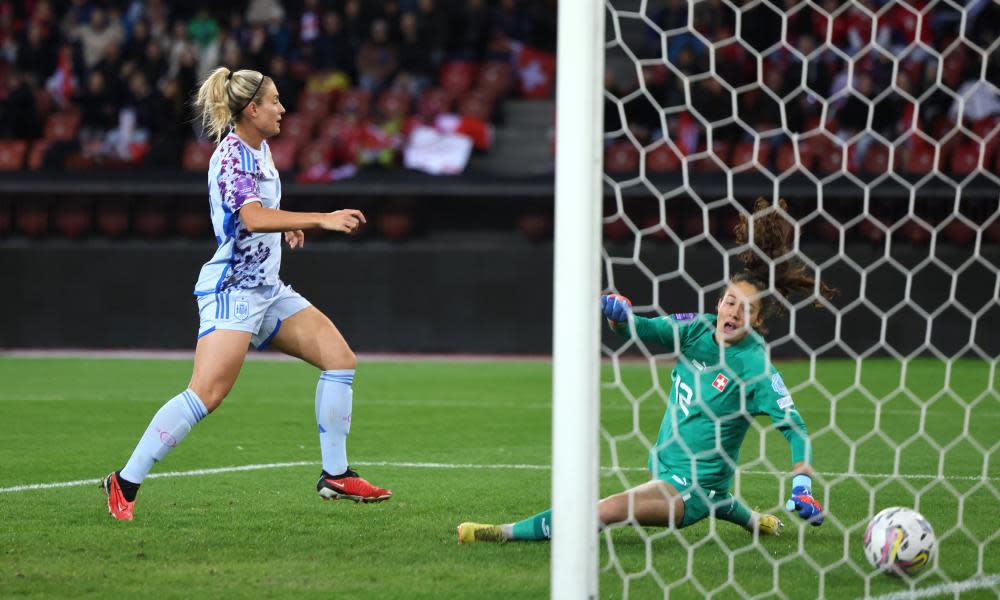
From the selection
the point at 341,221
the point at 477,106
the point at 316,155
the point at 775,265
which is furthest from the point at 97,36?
the point at 775,265

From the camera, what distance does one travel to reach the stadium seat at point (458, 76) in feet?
51.0

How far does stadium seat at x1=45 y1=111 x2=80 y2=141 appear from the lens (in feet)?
49.9

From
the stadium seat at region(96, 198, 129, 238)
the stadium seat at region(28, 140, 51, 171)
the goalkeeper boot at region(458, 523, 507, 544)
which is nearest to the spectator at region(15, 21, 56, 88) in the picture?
the stadium seat at region(28, 140, 51, 171)

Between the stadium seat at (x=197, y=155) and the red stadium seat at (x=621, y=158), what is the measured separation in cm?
434

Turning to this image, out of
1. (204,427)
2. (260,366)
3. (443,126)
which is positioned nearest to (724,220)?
(443,126)

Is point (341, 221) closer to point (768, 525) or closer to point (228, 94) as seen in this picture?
point (228, 94)

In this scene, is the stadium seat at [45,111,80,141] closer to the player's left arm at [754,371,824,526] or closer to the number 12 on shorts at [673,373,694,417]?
the number 12 on shorts at [673,373,694,417]

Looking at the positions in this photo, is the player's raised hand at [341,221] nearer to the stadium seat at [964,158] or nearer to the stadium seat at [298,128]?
the stadium seat at [964,158]

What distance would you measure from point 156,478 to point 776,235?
303 cm

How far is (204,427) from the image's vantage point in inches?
310

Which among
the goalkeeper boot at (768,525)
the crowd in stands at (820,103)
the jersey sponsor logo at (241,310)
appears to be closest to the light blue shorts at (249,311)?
the jersey sponsor logo at (241,310)

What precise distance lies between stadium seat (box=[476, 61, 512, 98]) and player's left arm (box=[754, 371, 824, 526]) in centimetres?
1148

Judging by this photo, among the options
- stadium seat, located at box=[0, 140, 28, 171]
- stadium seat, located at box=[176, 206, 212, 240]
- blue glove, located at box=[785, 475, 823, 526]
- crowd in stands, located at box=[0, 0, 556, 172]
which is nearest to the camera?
blue glove, located at box=[785, 475, 823, 526]

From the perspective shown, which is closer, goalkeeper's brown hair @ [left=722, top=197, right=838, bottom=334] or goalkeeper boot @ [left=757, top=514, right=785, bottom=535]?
goalkeeper's brown hair @ [left=722, top=197, right=838, bottom=334]
